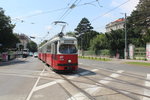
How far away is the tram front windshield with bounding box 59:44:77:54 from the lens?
16.4 m

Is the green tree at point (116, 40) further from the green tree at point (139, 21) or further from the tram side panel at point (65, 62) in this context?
the tram side panel at point (65, 62)

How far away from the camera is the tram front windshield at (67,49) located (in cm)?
1639

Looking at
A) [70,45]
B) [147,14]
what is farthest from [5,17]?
[147,14]

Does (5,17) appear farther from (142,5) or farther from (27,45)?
(27,45)

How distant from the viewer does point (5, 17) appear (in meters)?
44.1

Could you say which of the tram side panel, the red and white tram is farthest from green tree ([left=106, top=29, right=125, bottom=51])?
the tram side panel

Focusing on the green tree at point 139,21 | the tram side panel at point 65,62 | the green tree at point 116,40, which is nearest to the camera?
the tram side panel at point 65,62

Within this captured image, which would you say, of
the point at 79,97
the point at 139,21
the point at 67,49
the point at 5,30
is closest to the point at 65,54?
the point at 67,49

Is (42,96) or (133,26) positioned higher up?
(133,26)

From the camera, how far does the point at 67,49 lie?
54.4ft

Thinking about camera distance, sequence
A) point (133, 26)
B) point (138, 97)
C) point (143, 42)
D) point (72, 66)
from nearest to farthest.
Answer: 1. point (138, 97)
2. point (72, 66)
3. point (143, 42)
4. point (133, 26)

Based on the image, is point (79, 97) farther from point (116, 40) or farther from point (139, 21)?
point (139, 21)

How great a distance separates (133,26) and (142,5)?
20.0ft

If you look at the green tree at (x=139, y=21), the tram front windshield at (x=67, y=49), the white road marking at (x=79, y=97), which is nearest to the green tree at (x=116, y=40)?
the green tree at (x=139, y=21)
